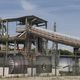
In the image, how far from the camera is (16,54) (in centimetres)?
7162

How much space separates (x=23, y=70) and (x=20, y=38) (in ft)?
87.8

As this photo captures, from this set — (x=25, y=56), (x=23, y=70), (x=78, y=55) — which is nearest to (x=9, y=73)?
(x=23, y=70)

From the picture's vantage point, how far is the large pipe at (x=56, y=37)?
6781 centimetres

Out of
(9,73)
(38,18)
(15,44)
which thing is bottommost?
(9,73)

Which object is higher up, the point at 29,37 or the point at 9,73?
the point at 29,37

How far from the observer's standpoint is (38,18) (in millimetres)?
82312

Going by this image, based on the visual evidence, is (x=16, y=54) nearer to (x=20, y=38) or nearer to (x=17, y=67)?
(x=20, y=38)

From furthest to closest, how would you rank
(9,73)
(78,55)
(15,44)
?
(15,44) → (78,55) → (9,73)

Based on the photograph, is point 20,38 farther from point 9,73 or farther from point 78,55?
point 9,73

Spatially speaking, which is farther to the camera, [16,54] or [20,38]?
[20,38]

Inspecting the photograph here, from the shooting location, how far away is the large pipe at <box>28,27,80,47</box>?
6781cm

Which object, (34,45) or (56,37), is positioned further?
(34,45)

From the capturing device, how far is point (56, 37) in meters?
70.4

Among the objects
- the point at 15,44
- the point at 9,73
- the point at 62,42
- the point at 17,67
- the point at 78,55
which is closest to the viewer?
the point at 9,73
